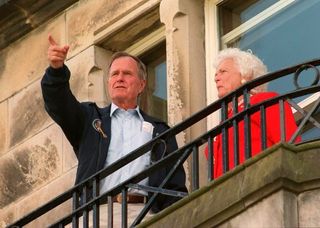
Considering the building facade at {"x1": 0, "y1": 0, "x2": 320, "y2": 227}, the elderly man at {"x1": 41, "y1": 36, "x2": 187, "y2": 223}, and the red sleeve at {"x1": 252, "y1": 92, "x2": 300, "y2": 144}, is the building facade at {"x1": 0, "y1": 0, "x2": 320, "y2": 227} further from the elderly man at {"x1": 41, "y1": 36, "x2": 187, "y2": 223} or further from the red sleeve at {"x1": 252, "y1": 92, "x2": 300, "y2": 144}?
the red sleeve at {"x1": 252, "y1": 92, "x2": 300, "y2": 144}

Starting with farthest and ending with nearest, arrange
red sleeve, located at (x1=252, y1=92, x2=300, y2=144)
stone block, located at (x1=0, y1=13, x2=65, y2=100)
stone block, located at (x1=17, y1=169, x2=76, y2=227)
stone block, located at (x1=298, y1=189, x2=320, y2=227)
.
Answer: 1. stone block, located at (x1=0, y1=13, x2=65, y2=100)
2. stone block, located at (x1=17, y1=169, x2=76, y2=227)
3. red sleeve, located at (x1=252, y1=92, x2=300, y2=144)
4. stone block, located at (x1=298, y1=189, x2=320, y2=227)

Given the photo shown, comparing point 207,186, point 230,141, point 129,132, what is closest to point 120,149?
point 129,132

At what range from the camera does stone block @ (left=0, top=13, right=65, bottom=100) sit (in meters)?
13.8

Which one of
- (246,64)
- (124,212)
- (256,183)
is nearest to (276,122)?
(246,64)

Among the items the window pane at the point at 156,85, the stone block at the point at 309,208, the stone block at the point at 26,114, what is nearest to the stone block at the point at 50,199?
the stone block at the point at 26,114

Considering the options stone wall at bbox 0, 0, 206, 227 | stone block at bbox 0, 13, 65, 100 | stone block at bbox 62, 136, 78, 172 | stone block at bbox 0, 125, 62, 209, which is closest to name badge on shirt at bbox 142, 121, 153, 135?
stone wall at bbox 0, 0, 206, 227

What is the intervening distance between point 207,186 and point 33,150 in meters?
4.23

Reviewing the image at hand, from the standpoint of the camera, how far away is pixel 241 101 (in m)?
11.1

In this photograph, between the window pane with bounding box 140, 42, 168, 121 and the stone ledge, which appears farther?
the window pane with bounding box 140, 42, 168, 121

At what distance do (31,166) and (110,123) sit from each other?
1.95 metres

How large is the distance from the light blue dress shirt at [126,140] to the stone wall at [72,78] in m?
0.76

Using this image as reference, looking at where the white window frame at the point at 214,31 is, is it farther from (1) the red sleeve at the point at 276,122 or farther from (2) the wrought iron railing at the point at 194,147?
(2) the wrought iron railing at the point at 194,147

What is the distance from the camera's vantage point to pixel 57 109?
11500 millimetres

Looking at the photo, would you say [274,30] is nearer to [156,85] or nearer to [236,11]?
[236,11]
